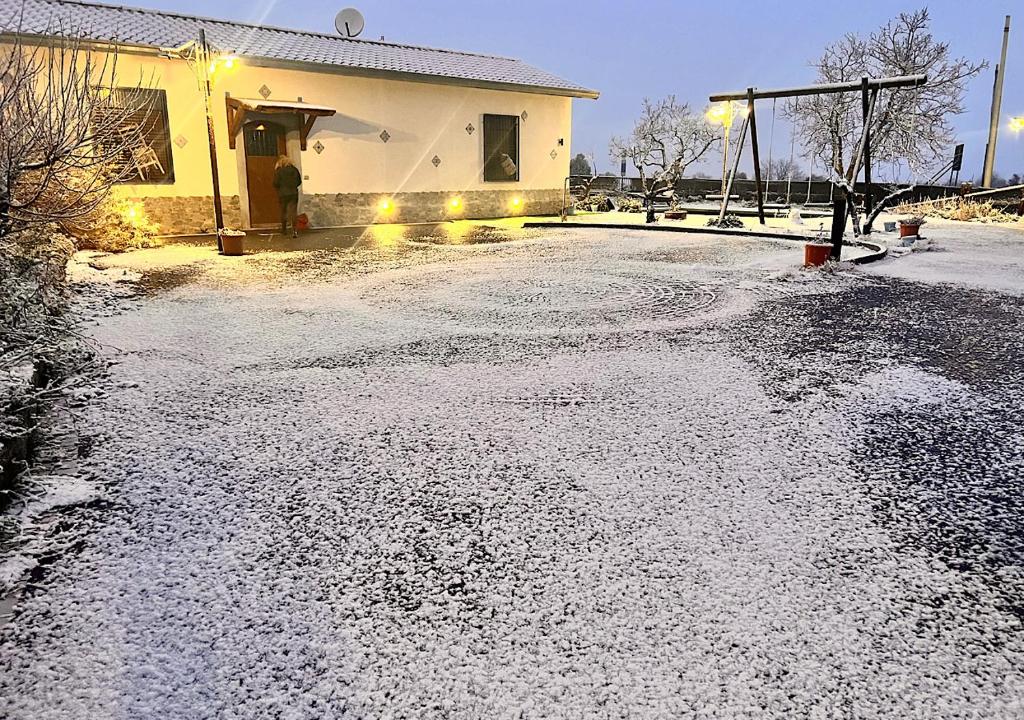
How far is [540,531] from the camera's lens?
2.47m

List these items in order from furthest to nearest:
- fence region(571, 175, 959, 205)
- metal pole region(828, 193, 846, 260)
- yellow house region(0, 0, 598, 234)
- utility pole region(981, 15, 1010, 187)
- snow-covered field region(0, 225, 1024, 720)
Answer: fence region(571, 175, 959, 205)
utility pole region(981, 15, 1010, 187)
yellow house region(0, 0, 598, 234)
metal pole region(828, 193, 846, 260)
snow-covered field region(0, 225, 1024, 720)

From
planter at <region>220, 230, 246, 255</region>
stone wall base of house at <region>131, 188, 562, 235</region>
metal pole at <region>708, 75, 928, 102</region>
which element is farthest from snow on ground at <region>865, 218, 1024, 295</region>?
planter at <region>220, 230, 246, 255</region>

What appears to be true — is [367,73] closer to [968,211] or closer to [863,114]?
[863,114]

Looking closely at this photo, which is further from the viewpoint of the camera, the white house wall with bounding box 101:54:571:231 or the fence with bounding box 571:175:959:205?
the fence with bounding box 571:175:959:205

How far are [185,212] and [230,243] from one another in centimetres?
353

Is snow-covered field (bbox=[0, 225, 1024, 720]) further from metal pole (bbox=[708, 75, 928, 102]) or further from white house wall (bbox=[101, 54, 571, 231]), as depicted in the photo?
white house wall (bbox=[101, 54, 571, 231])

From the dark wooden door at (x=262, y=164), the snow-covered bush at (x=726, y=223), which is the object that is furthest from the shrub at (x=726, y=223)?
the dark wooden door at (x=262, y=164)

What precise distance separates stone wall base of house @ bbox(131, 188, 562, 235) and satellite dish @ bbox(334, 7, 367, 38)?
5.67 metres

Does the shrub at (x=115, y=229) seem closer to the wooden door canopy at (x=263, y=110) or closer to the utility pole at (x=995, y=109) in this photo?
the wooden door canopy at (x=263, y=110)

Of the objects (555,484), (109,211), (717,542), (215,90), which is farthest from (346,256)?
(717,542)

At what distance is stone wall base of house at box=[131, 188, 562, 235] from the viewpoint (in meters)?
12.3

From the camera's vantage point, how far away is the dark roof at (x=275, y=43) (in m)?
11.7

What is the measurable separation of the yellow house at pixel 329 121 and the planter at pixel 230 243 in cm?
235

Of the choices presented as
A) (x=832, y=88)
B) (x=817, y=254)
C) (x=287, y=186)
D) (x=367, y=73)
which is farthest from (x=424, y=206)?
(x=817, y=254)
